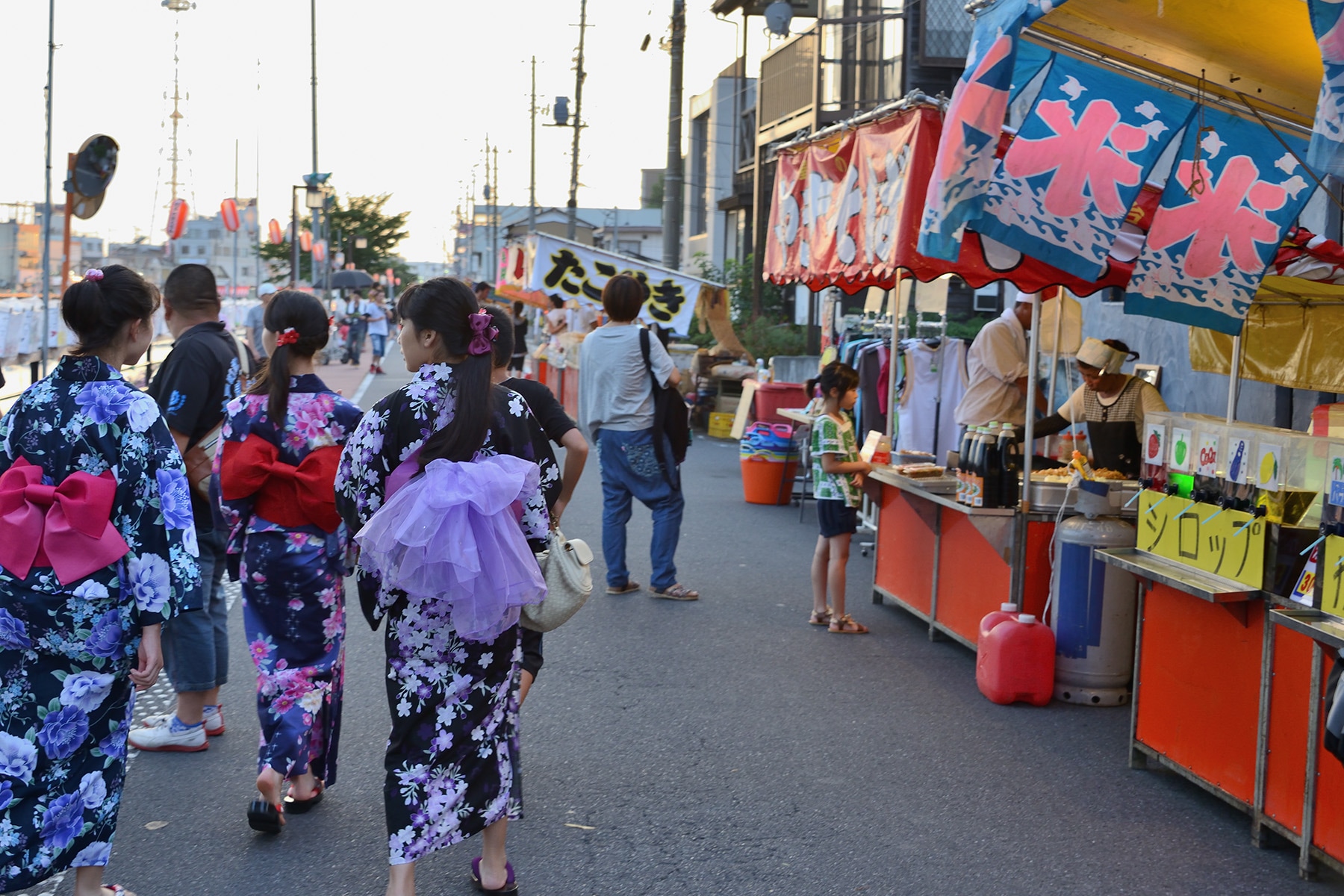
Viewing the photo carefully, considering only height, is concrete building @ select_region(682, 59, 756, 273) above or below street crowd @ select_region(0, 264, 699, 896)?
above

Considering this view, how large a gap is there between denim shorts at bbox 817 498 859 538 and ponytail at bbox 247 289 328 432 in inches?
145

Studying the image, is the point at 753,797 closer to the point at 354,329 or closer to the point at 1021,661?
the point at 1021,661

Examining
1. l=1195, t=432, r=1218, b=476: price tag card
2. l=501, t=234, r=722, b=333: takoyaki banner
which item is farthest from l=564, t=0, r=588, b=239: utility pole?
l=1195, t=432, r=1218, b=476: price tag card

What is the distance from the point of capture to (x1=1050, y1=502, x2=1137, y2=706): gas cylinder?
6.07m

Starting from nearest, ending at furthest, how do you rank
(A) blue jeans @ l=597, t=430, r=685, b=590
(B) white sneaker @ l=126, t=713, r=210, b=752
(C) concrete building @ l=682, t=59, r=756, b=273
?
1. (B) white sneaker @ l=126, t=713, r=210, b=752
2. (A) blue jeans @ l=597, t=430, r=685, b=590
3. (C) concrete building @ l=682, t=59, r=756, b=273

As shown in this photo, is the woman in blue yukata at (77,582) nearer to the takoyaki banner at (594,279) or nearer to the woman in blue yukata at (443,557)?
the woman in blue yukata at (443,557)

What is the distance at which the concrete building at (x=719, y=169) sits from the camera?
32875mm

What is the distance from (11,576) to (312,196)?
29.8m

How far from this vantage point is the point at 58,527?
332cm

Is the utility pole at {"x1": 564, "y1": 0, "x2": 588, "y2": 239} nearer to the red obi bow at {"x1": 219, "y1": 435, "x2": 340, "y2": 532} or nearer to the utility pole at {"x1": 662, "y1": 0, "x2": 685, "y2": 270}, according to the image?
the utility pole at {"x1": 662, "y1": 0, "x2": 685, "y2": 270}

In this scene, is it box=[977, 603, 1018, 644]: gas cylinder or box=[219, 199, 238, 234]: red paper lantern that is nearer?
box=[977, 603, 1018, 644]: gas cylinder

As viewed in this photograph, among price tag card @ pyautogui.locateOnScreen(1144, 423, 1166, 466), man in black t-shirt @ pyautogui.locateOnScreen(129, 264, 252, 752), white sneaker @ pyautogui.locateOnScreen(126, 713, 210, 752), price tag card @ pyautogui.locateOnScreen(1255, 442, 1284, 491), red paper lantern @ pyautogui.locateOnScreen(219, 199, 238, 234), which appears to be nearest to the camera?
price tag card @ pyautogui.locateOnScreen(1255, 442, 1284, 491)

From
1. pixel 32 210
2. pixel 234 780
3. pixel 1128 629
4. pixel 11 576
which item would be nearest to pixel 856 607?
pixel 1128 629

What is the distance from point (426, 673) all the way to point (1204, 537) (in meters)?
3.07
